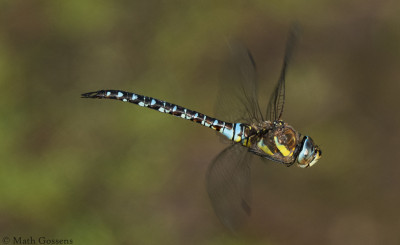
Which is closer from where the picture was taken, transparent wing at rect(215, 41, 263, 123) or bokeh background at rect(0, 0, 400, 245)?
transparent wing at rect(215, 41, 263, 123)

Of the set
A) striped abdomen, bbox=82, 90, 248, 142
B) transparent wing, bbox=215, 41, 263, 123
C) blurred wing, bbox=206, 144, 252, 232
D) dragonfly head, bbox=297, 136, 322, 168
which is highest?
transparent wing, bbox=215, 41, 263, 123

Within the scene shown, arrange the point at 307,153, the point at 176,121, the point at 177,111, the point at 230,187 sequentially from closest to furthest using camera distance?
the point at 230,187, the point at 307,153, the point at 177,111, the point at 176,121

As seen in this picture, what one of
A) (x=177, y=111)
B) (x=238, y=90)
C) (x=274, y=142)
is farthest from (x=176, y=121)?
(x=274, y=142)

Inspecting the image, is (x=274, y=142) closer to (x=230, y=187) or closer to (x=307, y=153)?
(x=307, y=153)

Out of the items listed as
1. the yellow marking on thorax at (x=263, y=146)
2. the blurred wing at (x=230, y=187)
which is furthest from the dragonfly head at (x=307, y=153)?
the blurred wing at (x=230, y=187)

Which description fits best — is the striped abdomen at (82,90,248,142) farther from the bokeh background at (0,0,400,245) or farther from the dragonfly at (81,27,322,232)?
the bokeh background at (0,0,400,245)

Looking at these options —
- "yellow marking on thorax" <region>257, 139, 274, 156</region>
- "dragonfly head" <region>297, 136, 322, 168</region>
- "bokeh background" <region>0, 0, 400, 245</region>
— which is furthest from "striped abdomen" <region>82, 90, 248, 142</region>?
"bokeh background" <region>0, 0, 400, 245</region>

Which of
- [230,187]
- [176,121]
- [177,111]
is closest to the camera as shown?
[230,187]
